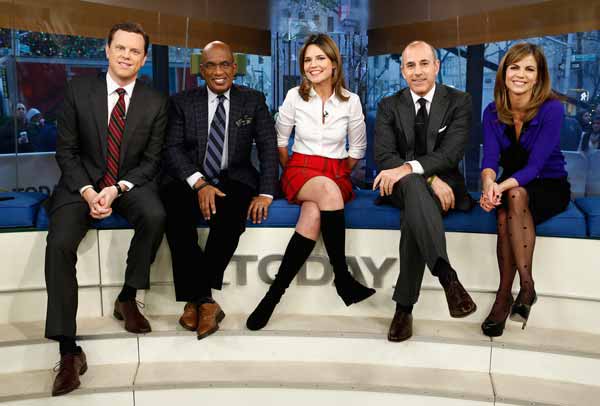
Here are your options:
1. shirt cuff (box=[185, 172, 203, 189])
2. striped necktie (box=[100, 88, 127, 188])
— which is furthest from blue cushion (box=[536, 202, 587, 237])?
striped necktie (box=[100, 88, 127, 188])

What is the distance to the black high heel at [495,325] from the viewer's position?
117 inches

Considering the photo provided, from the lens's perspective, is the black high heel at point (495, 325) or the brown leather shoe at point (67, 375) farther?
the black high heel at point (495, 325)

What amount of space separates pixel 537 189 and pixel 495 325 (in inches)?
27.0

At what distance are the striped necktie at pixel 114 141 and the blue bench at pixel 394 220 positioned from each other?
0.20 meters

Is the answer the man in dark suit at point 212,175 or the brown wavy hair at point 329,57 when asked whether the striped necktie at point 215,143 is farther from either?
the brown wavy hair at point 329,57

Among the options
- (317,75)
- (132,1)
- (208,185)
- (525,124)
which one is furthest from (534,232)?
(132,1)

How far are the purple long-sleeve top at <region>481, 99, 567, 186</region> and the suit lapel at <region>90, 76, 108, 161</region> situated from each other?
190 centimetres

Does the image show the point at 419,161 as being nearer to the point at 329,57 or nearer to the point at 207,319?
the point at 329,57

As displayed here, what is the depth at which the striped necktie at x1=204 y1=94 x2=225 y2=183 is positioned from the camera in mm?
3293

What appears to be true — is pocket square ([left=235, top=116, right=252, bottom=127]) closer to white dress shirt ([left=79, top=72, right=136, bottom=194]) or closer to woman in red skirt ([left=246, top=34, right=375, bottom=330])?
woman in red skirt ([left=246, top=34, right=375, bottom=330])

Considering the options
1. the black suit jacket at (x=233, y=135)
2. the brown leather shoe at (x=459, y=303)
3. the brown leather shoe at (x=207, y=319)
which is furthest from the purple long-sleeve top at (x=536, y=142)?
the brown leather shoe at (x=207, y=319)

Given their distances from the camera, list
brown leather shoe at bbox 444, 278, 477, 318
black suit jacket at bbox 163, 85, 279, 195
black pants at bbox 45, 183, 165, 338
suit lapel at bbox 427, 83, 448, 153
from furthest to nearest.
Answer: black suit jacket at bbox 163, 85, 279, 195 → suit lapel at bbox 427, 83, 448, 153 → black pants at bbox 45, 183, 165, 338 → brown leather shoe at bbox 444, 278, 477, 318

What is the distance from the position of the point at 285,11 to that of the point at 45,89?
Answer: 2428 millimetres

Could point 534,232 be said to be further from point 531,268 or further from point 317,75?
point 317,75
